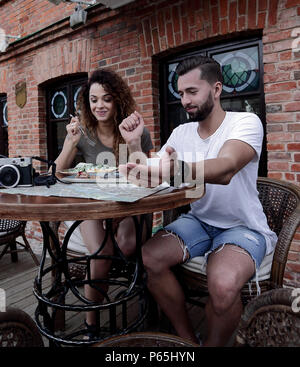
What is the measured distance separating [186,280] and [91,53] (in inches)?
111

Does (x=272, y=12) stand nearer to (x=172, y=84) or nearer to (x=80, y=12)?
(x=172, y=84)

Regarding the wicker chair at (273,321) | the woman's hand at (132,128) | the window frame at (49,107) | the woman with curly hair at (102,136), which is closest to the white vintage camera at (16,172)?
the woman with curly hair at (102,136)

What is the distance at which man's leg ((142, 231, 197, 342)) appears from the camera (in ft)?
4.14

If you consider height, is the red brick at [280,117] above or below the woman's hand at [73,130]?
above

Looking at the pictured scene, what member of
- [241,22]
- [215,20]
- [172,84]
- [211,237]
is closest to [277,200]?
[211,237]

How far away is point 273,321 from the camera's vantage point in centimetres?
69

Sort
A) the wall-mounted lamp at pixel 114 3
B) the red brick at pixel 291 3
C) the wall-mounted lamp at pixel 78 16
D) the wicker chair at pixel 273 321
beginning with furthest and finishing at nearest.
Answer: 1. the wall-mounted lamp at pixel 78 16
2. the wall-mounted lamp at pixel 114 3
3. the red brick at pixel 291 3
4. the wicker chair at pixel 273 321

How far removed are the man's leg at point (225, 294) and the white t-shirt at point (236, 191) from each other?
0.76 ft

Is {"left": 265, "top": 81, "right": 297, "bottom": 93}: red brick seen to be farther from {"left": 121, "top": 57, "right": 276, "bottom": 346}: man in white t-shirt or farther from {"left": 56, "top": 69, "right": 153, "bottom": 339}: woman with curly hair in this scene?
{"left": 56, "top": 69, "right": 153, "bottom": 339}: woman with curly hair

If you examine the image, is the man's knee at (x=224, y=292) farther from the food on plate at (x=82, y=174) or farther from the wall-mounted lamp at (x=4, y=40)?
the wall-mounted lamp at (x=4, y=40)

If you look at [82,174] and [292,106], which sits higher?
[292,106]

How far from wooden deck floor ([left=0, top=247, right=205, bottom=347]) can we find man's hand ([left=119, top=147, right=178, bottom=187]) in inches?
38.9

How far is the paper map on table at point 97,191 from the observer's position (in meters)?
0.88

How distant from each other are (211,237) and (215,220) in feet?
0.29
